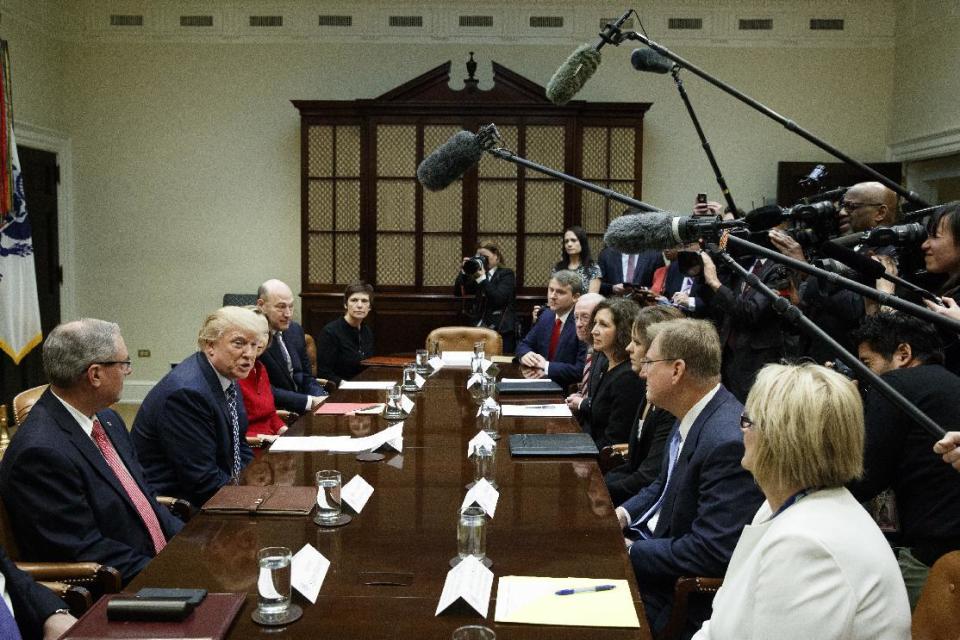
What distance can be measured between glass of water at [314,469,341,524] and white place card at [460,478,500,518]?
0.33 metres

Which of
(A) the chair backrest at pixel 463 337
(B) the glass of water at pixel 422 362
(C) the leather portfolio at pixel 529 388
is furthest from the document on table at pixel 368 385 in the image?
(A) the chair backrest at pixel 463 337

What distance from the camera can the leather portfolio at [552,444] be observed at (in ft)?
9.14

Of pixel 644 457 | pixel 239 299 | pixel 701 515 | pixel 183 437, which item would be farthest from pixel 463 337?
pixel 701 515

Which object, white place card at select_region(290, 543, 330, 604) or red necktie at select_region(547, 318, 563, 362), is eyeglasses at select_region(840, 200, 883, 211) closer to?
white place card at select_region(290, 543, 330, 604)

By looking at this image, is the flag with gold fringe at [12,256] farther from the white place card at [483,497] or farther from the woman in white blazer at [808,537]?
the woman in white blazer at [808,537]

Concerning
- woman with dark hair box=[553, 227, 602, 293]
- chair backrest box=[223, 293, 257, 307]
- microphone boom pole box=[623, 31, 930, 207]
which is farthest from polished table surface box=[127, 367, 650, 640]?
chair backrest box=[223, 293, 257, 307]

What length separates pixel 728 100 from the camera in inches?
304

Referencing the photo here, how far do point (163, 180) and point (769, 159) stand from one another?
5.80 m

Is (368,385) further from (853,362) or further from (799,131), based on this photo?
(853,362)

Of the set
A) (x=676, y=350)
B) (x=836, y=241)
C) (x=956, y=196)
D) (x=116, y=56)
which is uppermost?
(x=116, y=56)

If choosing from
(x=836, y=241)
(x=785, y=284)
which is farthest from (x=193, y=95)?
(x=836, y=241)

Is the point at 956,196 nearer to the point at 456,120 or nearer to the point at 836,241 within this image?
the point at 456,120

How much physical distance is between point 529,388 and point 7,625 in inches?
107

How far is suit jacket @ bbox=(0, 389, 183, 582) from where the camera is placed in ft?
7.18
